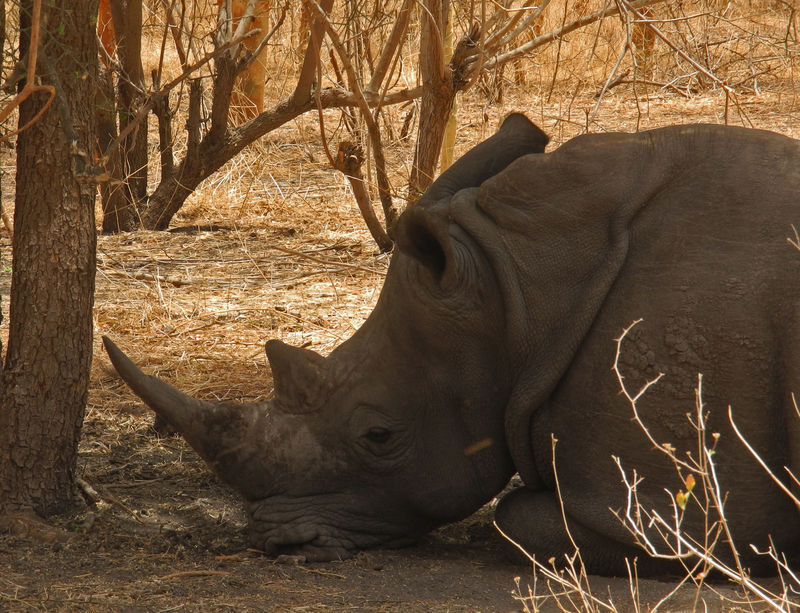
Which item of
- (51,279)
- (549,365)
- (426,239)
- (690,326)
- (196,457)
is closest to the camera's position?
(690,326)

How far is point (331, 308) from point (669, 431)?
4.06 meters

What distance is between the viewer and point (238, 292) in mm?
7758

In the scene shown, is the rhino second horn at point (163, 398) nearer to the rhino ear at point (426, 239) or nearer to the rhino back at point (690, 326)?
the rhino ear at point (426, 239)

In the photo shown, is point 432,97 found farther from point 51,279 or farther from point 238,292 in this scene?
point 51,279

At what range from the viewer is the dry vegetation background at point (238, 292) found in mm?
3596

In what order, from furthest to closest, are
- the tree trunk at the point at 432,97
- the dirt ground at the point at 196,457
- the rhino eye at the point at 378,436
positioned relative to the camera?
the tree trunk at the point at 432,97 < the rhino eye at the point at 378,436 < the dirt ground at the point at 196,457

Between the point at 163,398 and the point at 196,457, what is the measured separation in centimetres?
115

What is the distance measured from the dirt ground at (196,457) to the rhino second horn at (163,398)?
1.45ft

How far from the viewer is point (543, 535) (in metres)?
3.79

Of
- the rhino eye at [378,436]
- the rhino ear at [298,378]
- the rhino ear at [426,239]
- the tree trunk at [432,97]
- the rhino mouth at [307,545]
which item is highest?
the tree trunk at [432,97]

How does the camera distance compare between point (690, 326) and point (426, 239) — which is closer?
point (690, 326)

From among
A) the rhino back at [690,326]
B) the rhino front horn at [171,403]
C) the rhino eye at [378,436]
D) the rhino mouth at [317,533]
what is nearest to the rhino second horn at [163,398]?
the rhino front horn at [171,403]

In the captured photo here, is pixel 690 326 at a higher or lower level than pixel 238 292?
higher

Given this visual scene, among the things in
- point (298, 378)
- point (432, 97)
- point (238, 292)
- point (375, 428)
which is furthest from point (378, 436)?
point (238, 292)
